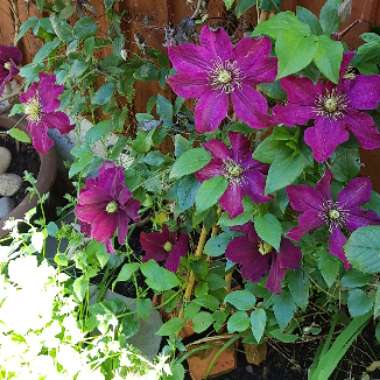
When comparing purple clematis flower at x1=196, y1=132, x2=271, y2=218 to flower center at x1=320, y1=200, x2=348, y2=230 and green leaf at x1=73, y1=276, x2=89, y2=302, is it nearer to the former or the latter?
flower center at x1=320, y1=200, x2=348, y2=230

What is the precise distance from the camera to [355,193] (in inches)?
36.4

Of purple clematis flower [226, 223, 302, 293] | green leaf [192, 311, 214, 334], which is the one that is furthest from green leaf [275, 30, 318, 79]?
green leaf [192, 311, 214, 334]

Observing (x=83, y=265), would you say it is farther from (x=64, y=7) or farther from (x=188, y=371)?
(x=64, y=7)

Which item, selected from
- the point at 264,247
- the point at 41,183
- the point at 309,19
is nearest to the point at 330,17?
the point at 309,19

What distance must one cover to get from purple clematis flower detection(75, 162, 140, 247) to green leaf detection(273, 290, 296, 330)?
0.32 metres

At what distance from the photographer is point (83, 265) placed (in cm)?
125

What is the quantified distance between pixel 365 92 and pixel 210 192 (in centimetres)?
26

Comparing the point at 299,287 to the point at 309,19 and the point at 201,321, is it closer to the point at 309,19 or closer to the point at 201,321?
the point at 201,321

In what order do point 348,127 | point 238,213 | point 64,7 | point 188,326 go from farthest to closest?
point 188,326 → point 64,7 → point 238,213 → point 348,127

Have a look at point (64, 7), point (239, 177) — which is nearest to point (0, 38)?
point (64, 7)

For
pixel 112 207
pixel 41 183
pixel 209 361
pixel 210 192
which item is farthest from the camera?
pixel 41 183

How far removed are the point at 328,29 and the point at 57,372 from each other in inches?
28.0

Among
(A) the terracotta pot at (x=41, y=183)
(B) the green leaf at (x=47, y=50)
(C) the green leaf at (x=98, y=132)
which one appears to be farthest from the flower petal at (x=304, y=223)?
(A) the terracotta pot at (x=41, y=183)

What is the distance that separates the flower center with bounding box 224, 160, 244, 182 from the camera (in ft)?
3.03
